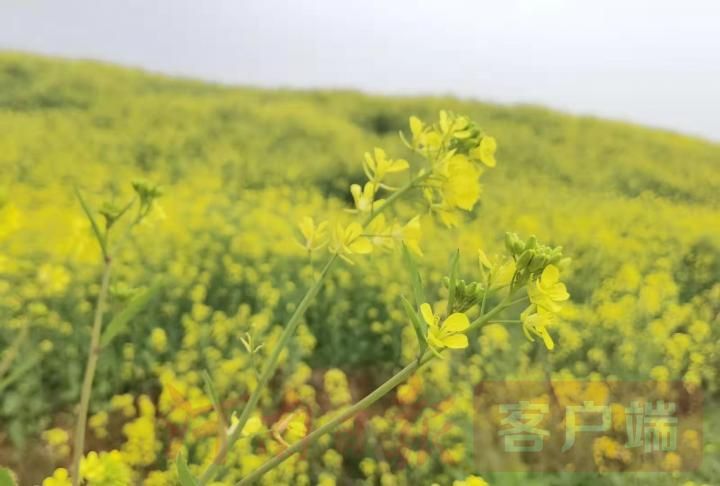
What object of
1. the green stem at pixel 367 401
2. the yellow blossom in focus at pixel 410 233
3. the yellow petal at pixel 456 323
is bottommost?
the green stem at pixel 367 401

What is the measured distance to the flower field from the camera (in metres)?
0.83

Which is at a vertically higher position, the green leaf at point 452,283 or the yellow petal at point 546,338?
the green leaf at point 452,283

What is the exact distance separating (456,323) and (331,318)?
2354 millimetres

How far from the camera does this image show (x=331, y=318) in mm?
2984

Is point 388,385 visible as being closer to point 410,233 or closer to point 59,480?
point 410,233

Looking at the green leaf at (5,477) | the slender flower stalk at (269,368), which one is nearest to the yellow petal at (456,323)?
the slender flower stalk at (269,368)

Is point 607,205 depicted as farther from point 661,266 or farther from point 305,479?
point 305,479

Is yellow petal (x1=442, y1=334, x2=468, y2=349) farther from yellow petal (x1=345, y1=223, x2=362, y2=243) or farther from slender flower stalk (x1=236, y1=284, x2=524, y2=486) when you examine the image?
yellow petal (x1=345, y1=223, x2=362, y2=243)

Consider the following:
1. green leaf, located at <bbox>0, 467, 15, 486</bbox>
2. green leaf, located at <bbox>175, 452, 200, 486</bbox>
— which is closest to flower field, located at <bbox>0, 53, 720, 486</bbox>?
green leaf, located at <bbox>175, 452, 200, 486</bbox>

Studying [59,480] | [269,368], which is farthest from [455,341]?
[59,480]

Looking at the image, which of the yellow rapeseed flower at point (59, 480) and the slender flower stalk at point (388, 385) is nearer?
the slender flower stalk at point (388, 385)

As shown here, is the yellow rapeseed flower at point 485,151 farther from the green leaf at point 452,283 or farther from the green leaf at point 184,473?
the green leaf at point 184,473

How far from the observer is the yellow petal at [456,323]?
65 cm

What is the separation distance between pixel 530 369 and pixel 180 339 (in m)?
1.35
